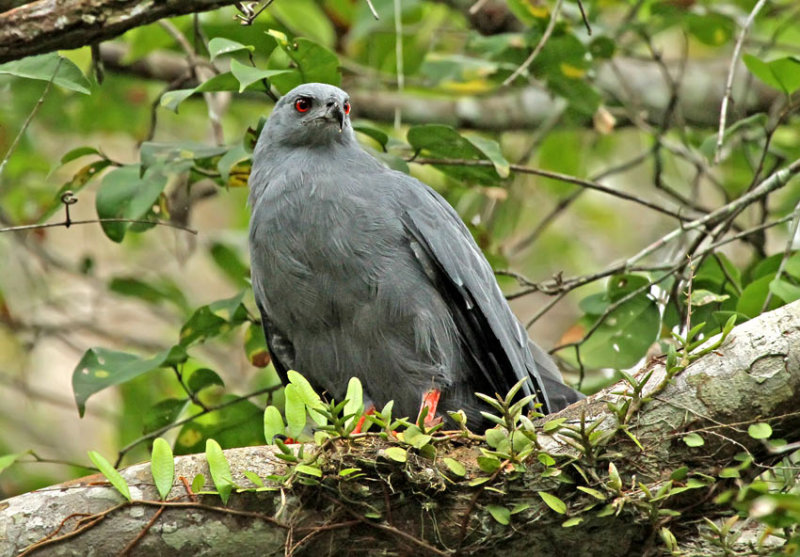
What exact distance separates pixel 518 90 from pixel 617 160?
2533 millimetres

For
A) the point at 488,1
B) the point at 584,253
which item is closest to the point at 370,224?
the point at 488,1

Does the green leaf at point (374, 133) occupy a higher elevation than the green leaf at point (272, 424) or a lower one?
higher

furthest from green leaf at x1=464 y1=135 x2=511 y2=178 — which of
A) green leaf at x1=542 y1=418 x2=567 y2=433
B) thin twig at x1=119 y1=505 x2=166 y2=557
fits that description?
thin twig at x1=119 y1=505 x2=166 y2=557

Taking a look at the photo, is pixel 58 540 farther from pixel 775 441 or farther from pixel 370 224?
pixel 775 441

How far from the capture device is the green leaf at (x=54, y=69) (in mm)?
3811

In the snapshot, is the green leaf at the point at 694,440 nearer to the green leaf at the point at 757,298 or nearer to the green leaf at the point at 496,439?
the green leaf at the point at 496,439

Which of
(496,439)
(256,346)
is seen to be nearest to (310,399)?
(496,439)

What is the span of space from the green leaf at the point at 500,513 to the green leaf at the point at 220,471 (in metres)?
0.84

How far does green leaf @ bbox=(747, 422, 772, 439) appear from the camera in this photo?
9.74 feet

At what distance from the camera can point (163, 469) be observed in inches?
124

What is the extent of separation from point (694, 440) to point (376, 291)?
4.86 feet

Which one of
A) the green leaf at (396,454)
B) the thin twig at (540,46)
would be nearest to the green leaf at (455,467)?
the green leaf at (396,454)

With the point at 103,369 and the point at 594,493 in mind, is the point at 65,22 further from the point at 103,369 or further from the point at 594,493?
the point at 594,493

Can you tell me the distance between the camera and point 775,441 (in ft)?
10.1
